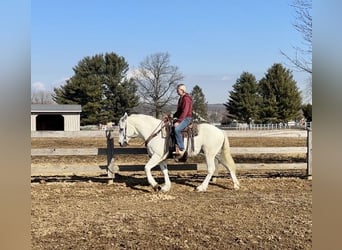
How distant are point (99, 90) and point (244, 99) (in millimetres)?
12780

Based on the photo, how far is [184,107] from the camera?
5504 millimetres

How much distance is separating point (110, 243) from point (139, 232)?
39 cm

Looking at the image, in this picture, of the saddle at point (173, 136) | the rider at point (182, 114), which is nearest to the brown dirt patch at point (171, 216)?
the saddle at point (173, 136)

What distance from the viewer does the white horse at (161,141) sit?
5.65 m

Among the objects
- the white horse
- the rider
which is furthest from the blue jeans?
the white horse

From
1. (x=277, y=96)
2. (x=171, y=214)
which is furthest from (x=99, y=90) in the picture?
(x=171, y=214)

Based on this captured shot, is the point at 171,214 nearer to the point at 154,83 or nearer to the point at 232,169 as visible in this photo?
the point at 232,169

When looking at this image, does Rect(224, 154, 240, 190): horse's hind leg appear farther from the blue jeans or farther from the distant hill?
the distant hill

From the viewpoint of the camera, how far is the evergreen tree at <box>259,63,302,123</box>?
28.7 m

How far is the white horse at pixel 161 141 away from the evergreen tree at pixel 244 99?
28.4 metres

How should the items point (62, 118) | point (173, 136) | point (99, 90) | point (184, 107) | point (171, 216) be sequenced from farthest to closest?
point (99, 90) → point (62, 118) → point (173, 136) → point (184, 107) → point (171, 216)

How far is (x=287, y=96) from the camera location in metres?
28.9
